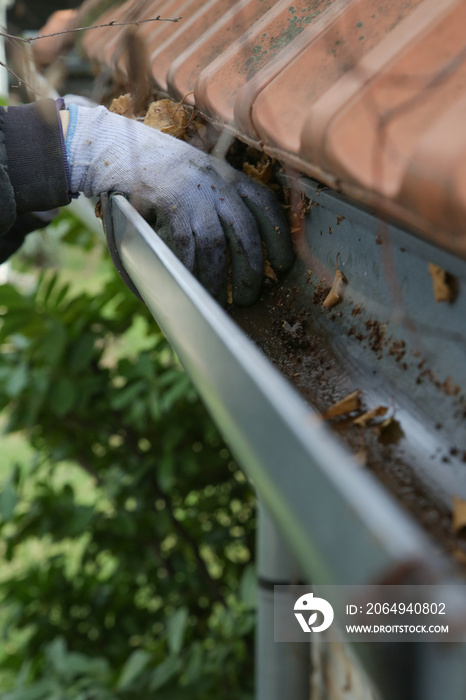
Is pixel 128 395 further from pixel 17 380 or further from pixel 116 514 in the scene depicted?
pixel 116 514

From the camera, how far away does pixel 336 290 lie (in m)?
0.92

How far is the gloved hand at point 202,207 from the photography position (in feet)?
3.71

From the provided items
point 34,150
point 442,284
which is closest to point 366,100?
point 442,284

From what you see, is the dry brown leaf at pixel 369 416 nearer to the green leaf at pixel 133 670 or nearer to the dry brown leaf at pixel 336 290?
the dry brown leaf at pixel 336 290

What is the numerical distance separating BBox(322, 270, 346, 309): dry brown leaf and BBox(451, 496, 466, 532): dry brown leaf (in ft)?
1.28

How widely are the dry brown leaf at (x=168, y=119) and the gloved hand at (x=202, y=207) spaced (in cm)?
6

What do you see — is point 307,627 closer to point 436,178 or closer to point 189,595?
point 436,178

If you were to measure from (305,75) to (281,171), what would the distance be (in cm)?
24

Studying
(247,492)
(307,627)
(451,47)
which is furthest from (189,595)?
(451,47)

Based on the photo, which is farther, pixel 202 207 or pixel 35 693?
pixel 35 693

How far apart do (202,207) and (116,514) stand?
6.52 feet

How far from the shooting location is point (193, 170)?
3.97ft

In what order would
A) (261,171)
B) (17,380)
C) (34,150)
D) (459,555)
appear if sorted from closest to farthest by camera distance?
(459,555), (261,171), (34,150), (17,380)

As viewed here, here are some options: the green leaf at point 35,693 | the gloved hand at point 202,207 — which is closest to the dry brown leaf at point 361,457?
the gloved hand at point 202,207
